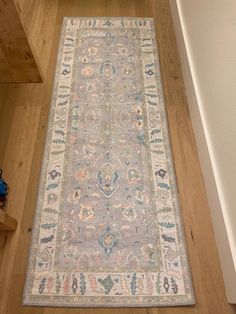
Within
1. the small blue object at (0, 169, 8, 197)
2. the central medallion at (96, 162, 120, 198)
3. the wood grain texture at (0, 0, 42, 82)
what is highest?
the wood grain texture at (0, 0, 42, 82)

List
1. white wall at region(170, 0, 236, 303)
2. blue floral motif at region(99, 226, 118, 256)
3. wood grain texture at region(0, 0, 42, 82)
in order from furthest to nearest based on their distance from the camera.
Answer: wood grain texture at region(0, 0, 42, 82) < blue floral motif at region(99, 226, 118, 256) < white wall at region(170, 0, 236, 303)

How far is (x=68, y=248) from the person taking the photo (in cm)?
114

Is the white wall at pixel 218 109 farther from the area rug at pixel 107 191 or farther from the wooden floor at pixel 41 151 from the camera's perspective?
the area rug at pixel 107 191

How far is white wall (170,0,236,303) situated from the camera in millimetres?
999

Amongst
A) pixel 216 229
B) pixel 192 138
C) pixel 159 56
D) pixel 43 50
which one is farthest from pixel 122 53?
pixel 216 229

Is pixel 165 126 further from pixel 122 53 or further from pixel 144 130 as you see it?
pixel 122 53

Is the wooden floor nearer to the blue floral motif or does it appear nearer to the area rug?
the area rug

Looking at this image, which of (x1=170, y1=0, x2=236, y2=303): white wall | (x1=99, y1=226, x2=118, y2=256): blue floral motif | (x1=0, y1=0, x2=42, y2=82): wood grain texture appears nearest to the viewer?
(x1=170, y1=0, x2=236, y2=303): white wall

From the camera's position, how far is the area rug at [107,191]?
3.48 ft

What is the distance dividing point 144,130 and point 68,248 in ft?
2.17

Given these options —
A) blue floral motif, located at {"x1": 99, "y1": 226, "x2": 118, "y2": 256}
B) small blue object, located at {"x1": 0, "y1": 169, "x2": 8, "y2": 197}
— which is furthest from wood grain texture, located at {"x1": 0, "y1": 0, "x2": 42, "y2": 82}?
blue floral motif, located at {"x1": 99, "y1": 226, "x2": 118, "y2": 256}

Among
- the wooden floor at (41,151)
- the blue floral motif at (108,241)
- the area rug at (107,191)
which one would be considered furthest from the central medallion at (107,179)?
the wooden floor at (41,151)

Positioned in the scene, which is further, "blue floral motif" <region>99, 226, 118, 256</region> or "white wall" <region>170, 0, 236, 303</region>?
"blue floral motif" <region>99, 226, 118, 256</region>

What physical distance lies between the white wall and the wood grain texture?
804 millimetres
